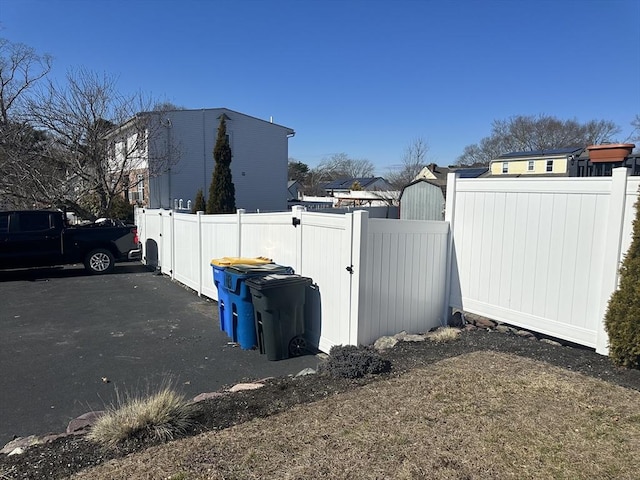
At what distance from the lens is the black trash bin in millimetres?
5535

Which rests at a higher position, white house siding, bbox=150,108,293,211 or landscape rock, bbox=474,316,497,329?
white house siding, bbox=150,108,293,211

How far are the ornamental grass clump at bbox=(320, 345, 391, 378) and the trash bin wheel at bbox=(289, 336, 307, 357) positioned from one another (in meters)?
1.01

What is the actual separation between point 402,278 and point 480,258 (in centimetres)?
109

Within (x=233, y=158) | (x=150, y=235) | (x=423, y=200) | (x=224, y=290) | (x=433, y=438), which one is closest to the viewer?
(x=433, y=438)

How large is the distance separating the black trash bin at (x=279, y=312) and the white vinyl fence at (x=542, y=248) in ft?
7.33

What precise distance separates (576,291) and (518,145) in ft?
165

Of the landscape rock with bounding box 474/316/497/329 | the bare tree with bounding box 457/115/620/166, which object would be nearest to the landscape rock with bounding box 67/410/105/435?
the landscape rock with bounding box 474/316/497/329

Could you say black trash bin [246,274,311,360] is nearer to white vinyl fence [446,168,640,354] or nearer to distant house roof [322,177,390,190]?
white vinyl fence [446,168,640,354]

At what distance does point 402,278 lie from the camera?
5.68 meters

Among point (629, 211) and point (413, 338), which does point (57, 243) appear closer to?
point (413, 338)

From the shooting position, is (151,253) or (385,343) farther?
(151,253)

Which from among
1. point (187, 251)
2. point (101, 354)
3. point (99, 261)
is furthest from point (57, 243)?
point (101, 354)

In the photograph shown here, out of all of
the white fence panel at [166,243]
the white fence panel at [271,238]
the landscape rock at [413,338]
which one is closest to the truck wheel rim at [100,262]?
the white fence panel at [166,243]

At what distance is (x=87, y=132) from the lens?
723 inches
